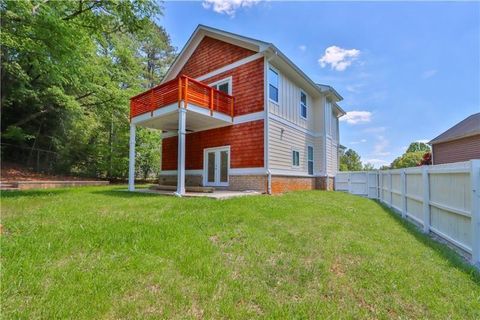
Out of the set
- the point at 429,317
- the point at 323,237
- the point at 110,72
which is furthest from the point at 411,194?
the point at 110,72

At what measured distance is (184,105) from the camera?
31.3 ft

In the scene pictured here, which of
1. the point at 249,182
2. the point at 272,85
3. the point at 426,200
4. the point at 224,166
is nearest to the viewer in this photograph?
the point at 426,200

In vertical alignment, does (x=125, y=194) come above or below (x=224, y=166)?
below

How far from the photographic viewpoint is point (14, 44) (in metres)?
8.58

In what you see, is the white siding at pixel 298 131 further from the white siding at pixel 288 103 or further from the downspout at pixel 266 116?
the downspout at pixel 266 116

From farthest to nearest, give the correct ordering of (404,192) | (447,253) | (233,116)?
(233,116) < (404,192) < (447,253)

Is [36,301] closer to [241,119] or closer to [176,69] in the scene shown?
[241,119]

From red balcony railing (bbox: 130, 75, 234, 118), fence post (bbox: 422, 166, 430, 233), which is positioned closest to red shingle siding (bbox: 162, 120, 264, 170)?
red balcony railing (bbox: 130, 75, 234, 118)

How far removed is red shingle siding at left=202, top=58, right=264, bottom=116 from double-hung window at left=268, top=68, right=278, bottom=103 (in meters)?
0.39

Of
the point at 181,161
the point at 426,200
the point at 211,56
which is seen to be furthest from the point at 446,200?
the point at 211,56

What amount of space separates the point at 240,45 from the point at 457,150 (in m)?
17.1

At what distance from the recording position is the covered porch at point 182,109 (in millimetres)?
9562

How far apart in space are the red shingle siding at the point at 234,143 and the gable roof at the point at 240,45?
10.0ft

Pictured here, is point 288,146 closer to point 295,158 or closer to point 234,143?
point 295,158
